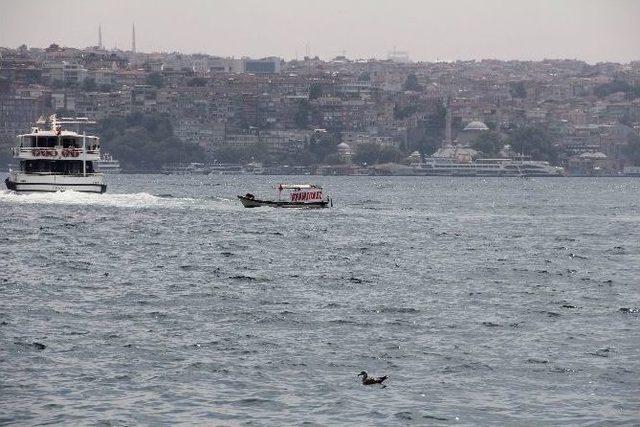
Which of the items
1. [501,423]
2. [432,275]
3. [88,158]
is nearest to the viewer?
[501,423]

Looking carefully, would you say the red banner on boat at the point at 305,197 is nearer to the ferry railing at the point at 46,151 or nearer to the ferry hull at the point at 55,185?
the ferry hull at the point at 55,185

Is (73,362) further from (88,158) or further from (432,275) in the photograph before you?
(88,158)

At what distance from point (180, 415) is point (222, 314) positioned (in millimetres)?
11736

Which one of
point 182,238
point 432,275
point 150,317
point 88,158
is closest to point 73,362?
point 150,317

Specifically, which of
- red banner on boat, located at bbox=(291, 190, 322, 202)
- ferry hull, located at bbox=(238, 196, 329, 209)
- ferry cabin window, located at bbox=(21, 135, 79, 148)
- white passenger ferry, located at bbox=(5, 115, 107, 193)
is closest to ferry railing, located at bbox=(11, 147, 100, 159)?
white passenger ferry, located at bbox=(5, 115, 107, 193)

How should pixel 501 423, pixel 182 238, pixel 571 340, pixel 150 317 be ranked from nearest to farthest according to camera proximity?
pixel 501 423, pixel 571 340, pixel 150 317, pixel 182 238

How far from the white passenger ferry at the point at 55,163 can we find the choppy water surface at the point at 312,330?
25387 millimetres

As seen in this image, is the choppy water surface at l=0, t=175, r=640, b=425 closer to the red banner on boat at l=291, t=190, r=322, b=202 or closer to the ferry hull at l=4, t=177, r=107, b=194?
the red banner on boat at l=291, t=190, r=322, b=202

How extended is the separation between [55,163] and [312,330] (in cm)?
6144

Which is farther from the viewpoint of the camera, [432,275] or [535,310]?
[432,275]

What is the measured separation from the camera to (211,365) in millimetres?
29578

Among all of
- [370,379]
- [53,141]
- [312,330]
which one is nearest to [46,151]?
[53,141]

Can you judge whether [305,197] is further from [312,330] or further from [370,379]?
[370,379]

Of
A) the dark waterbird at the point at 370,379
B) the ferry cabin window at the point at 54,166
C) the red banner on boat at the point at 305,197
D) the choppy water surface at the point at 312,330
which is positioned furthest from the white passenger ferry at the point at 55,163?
the dark waterbird at the point at 370,379
